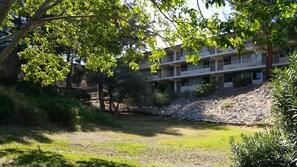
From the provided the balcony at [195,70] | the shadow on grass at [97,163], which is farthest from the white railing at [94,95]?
the shadow on grass at [97,163]

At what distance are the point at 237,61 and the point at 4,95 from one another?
33955mm

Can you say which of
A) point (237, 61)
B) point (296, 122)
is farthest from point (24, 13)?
point (237, 61)

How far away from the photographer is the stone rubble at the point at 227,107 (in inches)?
1152

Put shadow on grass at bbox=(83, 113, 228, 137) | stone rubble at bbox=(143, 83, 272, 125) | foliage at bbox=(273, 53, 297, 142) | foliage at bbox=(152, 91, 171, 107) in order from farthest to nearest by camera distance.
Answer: foliage at bbox=(152, 91, 171, 107), stone rubble at bbox=(143, 83, 272, 125), shadow on grass at bbox=(83, 113, 228, 137), foliage at bbox=(273, 53, 297, 142)

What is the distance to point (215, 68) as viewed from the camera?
49.0m

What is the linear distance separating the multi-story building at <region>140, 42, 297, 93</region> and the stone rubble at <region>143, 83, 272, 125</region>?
16.9ft

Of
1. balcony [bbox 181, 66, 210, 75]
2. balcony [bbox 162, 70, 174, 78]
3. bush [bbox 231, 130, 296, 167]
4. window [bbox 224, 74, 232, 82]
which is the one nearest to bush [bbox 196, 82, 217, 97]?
window [bbox 224, 74, 232, 82]

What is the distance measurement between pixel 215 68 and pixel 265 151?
148 feet

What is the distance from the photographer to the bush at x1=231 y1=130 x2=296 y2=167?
4430 mm

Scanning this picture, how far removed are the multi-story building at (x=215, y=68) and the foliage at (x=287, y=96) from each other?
35512mm

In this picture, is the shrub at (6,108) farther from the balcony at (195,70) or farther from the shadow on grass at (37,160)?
the balcony at (195,70)

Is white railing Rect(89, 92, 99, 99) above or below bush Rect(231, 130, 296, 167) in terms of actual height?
above

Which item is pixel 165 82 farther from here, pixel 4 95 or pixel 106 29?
pixel 106 29

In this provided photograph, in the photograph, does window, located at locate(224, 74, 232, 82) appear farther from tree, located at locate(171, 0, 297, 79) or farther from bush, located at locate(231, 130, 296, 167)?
bush, located at locate(231, 130, 296, 167)
